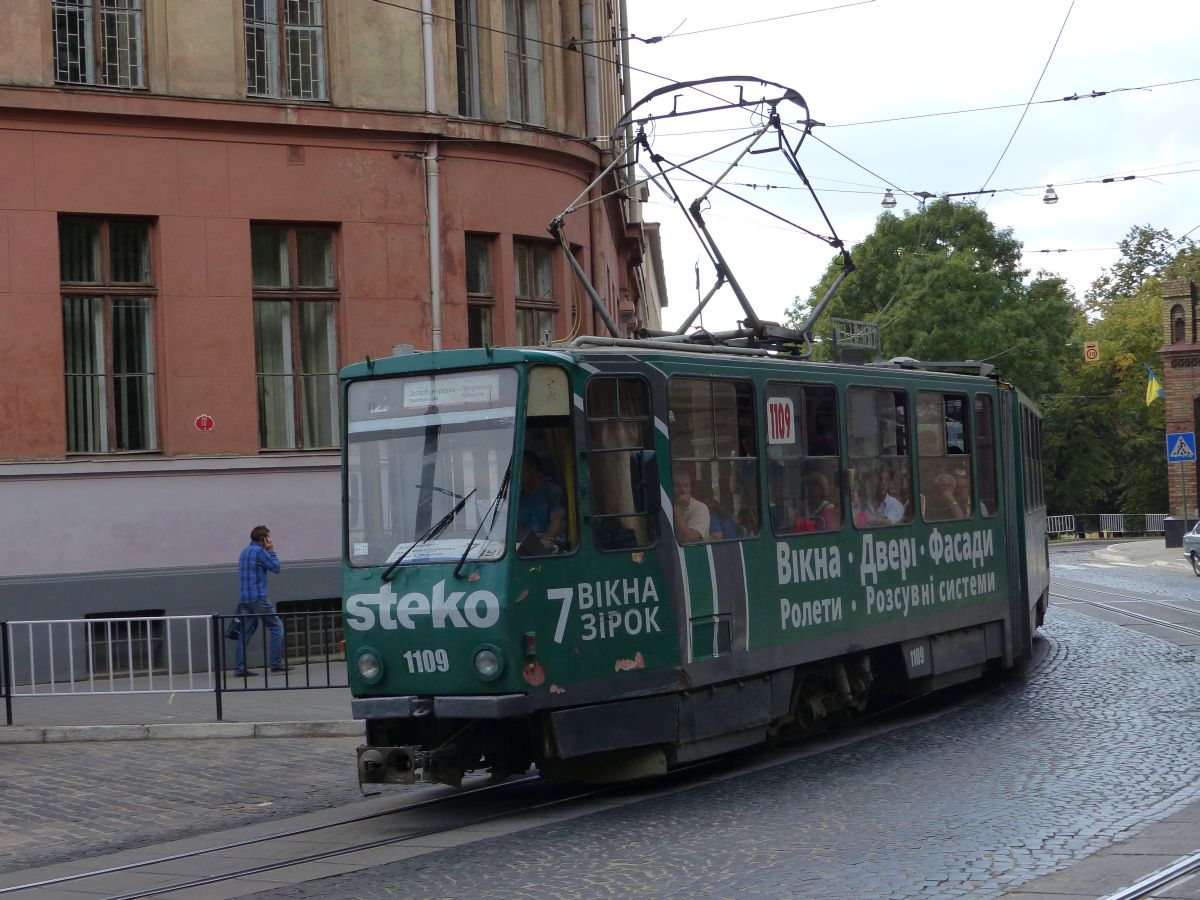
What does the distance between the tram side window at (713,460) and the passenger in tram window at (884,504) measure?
1861 mm

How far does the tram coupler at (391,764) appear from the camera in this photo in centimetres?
978

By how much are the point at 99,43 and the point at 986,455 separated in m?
11.2

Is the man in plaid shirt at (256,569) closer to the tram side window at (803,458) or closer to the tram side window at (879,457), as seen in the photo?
the tram side window at (879,457)

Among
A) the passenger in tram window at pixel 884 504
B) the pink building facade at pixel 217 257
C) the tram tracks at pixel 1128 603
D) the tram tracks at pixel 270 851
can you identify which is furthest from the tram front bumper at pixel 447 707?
the tram tracks at pixel 1128 603

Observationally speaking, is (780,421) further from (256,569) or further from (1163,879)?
(256,569)

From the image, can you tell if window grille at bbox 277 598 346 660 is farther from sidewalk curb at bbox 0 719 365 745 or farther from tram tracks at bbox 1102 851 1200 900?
tram tracks at bbox 1102 851 1200 900

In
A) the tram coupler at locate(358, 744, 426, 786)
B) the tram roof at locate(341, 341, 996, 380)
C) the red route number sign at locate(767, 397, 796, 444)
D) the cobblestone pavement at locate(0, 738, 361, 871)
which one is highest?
the tram roof at locate(341, 341, 996, 380)

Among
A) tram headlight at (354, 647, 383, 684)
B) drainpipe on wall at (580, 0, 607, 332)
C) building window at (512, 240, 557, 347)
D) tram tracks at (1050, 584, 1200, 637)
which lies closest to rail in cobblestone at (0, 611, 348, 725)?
tram headlight at (354, 647, 383, 684)

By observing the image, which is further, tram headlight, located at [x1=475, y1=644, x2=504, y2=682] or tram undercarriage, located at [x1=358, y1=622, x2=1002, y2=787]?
tram undercarriage, located at [x1=358, y1=622, x2=1002, y2=787]

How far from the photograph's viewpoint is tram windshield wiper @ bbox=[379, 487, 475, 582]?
32.6ft

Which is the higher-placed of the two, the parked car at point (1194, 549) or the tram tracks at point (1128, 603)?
the parked car at point (1194, 549)

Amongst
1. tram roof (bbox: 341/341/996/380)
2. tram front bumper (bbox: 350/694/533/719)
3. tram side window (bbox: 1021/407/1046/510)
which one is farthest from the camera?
tram side window (bbox: 1021/407/1046/510)

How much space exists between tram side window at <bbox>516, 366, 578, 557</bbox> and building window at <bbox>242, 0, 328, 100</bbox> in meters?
11.3

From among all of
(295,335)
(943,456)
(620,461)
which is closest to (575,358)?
(620,461)
